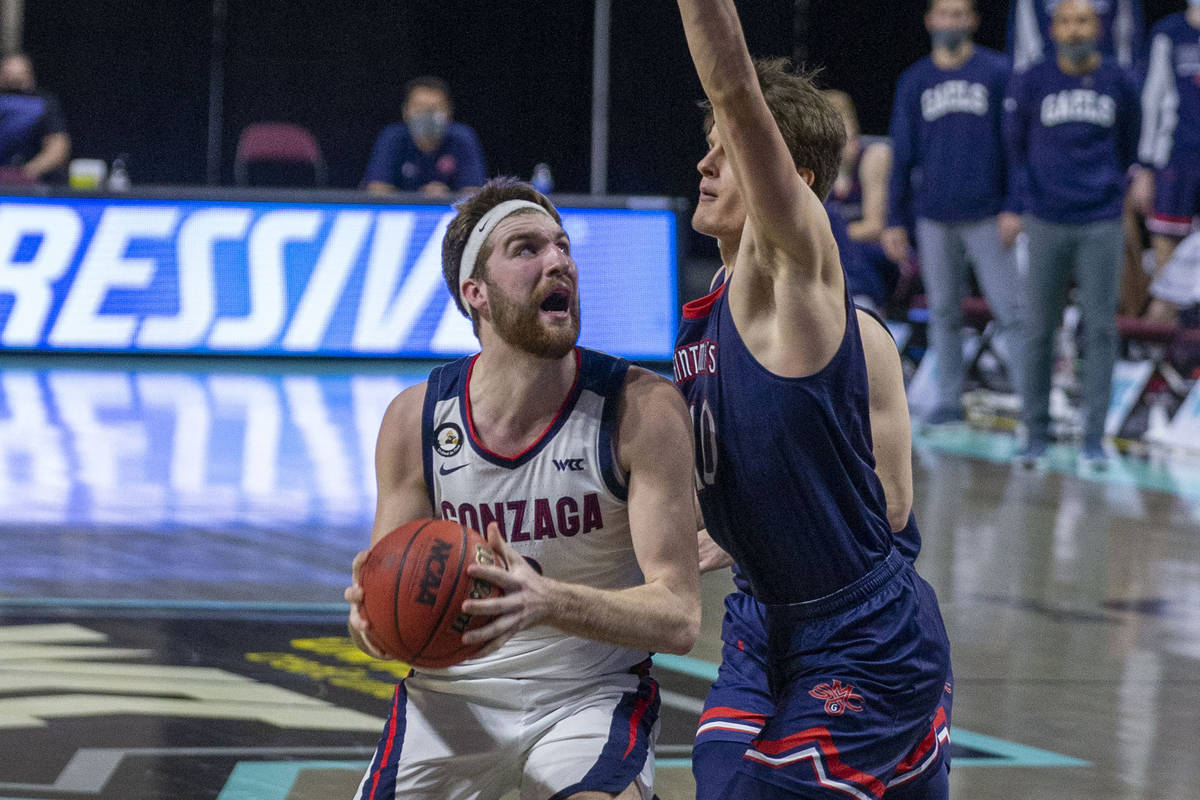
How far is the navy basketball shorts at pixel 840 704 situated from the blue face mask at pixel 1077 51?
21.8ft

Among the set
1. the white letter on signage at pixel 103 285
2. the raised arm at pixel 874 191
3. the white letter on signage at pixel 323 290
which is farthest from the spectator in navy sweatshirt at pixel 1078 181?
the white letter on signage at pixel 103 285

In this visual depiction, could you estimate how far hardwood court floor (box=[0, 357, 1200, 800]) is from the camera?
4.23m

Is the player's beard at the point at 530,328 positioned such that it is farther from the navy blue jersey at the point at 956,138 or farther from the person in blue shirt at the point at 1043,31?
the person in blue shirt at the point at 1043,31

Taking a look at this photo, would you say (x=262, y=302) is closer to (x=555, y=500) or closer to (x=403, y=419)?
(x=403, y=419)

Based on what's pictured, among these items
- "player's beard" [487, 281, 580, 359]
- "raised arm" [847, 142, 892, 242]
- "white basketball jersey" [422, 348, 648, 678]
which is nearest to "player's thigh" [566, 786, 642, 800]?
"white basketball jersey" [422, 348, 648, 678]

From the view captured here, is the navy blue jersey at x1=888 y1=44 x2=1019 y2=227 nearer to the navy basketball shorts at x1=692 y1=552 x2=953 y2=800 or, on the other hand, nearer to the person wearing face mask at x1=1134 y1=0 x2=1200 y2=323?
the person wearing face mask at x1=1134 y1=0 x2=1200 y2=323

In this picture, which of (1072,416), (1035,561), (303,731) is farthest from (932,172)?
(303,731)

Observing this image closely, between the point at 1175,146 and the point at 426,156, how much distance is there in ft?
19.0

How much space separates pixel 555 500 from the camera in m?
2.99

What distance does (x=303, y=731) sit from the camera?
4.37 m

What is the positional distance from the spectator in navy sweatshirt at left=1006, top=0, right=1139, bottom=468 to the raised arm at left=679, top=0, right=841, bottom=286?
6742mm

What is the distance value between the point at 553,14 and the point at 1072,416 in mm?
10792

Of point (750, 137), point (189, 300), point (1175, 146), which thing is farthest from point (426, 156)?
point (750, 137)

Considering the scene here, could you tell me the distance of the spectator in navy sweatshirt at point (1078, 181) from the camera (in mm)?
8938
